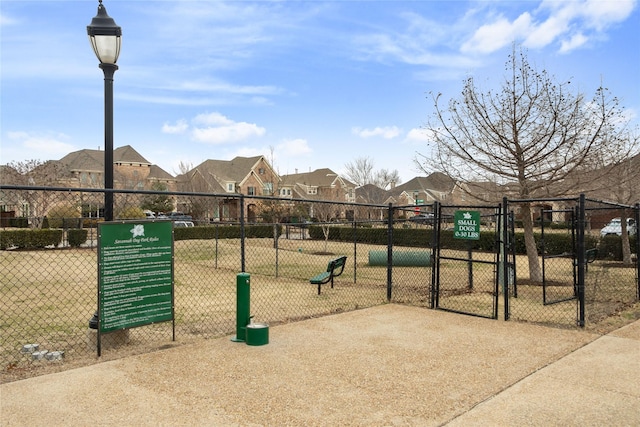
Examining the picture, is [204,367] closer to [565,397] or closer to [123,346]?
[123,346]

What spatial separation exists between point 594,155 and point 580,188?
1166 mm

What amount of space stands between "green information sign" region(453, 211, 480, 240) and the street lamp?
5.67m

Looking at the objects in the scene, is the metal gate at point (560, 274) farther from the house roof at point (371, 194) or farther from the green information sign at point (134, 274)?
the house roof at point (371, 194)

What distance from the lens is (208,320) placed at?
8023mm

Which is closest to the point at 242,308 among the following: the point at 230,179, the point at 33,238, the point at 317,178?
the point at 33,238

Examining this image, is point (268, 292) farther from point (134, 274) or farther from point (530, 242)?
point (530, 242)

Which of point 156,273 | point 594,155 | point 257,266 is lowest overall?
point 257,266

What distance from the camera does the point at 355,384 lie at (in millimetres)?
4695

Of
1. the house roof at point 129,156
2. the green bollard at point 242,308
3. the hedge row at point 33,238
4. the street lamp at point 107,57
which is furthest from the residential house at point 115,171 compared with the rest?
the green bollard at point 242,308

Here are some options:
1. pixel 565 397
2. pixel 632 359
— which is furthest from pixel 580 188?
pixel 565 397

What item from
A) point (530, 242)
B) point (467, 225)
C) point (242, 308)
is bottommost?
point (242, 308)

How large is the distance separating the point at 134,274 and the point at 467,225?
5.60 m

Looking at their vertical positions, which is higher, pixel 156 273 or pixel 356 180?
pixel 356 180

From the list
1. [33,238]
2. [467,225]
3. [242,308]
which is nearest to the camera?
[242,308]
